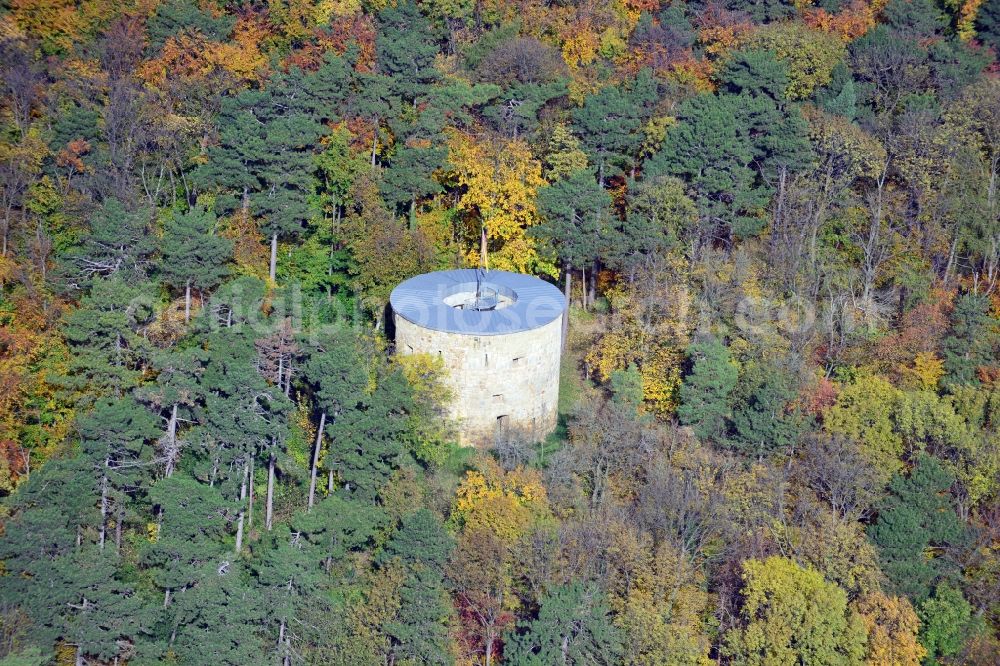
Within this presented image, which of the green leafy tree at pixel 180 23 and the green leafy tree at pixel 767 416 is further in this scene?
the green leafy tree at pixel 180 23

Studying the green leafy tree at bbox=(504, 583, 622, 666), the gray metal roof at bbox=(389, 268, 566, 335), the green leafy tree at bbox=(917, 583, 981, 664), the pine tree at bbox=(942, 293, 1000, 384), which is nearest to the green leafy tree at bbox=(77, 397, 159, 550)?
the gray metal roof at bbox=(389, 268, 566, 335)

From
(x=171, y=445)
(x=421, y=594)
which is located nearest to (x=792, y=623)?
(x=421, y=594)

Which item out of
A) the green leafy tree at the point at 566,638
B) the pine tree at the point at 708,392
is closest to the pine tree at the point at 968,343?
the pine tree at the point at 708,392

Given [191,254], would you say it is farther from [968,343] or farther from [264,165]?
[968,343]

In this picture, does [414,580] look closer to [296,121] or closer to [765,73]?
[296,121]

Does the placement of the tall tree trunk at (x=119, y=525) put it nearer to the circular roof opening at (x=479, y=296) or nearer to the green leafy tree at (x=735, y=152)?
the circular roof opening at (x=479, y=296)

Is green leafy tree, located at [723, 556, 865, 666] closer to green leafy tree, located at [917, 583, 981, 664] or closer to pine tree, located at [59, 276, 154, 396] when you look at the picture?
green leafy tree, located at [917, 583, 981, 664]
